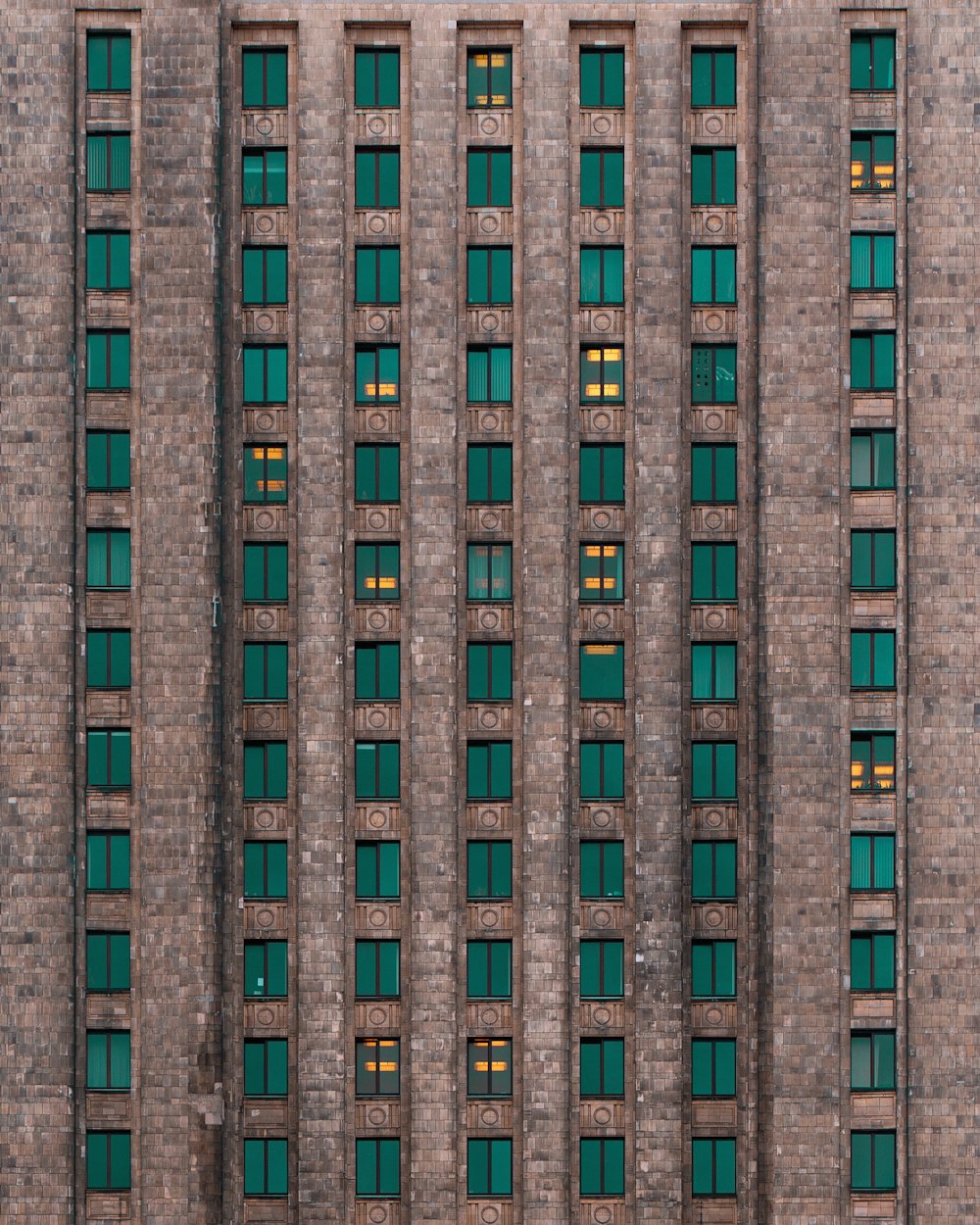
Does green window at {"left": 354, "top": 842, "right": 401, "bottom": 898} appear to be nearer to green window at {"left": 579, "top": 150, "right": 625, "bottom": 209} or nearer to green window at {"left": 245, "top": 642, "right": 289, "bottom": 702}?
green window at {"left": 245, "top": 642, "right": 289, "bottom": 702}

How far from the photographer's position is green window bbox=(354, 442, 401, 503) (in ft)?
105

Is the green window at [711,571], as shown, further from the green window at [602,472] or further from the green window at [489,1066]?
the green window at [489,1066]

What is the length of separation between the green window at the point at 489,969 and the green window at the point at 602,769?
16.3 ft

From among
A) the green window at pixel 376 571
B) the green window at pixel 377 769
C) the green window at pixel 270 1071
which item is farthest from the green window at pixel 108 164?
the green window at pixel 270 1071

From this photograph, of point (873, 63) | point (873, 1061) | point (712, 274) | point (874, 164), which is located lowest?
point (873, 1061)

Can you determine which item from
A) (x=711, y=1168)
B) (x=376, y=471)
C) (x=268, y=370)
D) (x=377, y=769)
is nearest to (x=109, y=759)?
(x=377, y=769)

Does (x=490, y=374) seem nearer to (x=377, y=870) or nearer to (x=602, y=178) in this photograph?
(x=602, y=178)

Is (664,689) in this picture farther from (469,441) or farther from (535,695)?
(469,441)

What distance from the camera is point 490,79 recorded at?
32.2 metres

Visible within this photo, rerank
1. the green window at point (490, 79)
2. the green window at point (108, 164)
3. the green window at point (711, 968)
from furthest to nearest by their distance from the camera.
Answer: the green window at point (490, 79), the green window at point (108, 164), the green window at point (711, 968)

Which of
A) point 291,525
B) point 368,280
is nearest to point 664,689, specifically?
point 291,525

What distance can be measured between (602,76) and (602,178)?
9.84ft

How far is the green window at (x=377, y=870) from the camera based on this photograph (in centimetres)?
3167

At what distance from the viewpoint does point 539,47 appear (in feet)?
105
